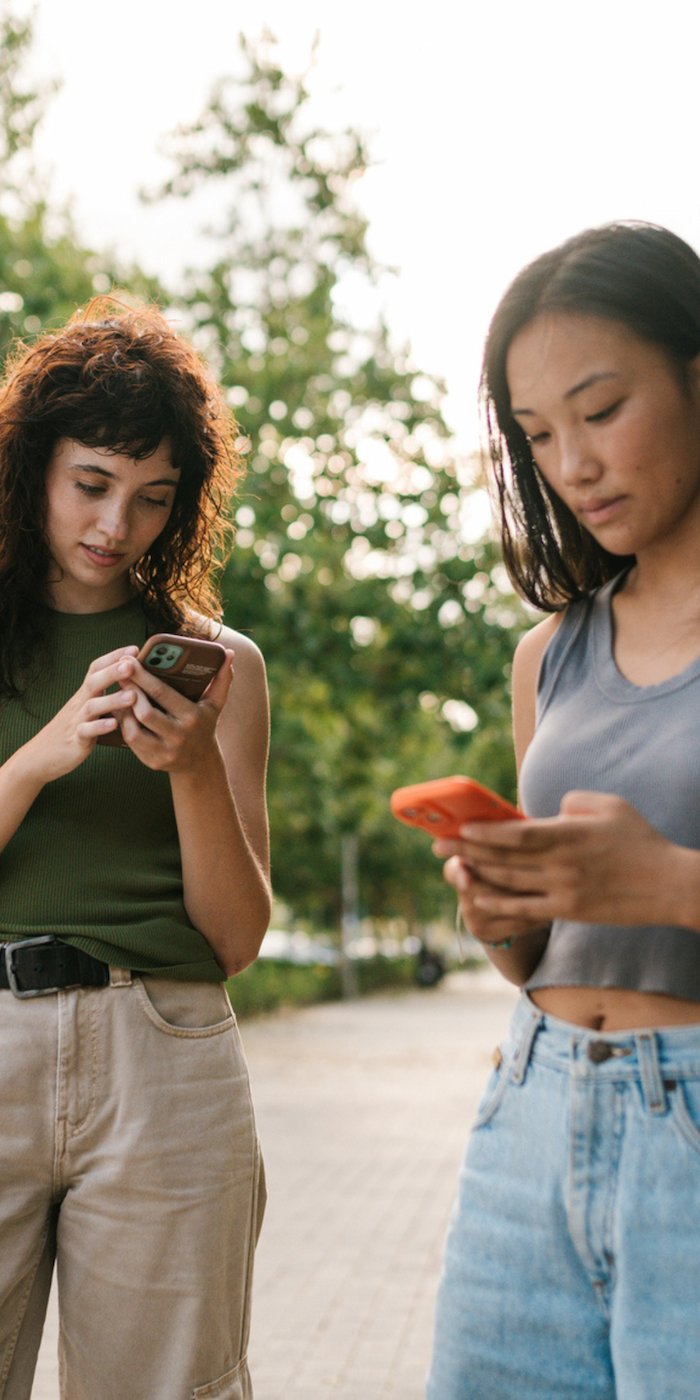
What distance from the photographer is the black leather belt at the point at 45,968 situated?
79.0 inches

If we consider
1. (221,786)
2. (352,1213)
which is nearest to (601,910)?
(221,786)

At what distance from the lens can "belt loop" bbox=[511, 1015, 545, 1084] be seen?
160 cm

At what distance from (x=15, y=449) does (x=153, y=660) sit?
1.66ft

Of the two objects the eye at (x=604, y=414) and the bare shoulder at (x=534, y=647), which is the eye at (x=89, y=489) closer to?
the bare shoulder at (x=534, y=647)

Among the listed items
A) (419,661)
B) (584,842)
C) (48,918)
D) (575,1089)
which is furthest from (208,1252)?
(419,661)

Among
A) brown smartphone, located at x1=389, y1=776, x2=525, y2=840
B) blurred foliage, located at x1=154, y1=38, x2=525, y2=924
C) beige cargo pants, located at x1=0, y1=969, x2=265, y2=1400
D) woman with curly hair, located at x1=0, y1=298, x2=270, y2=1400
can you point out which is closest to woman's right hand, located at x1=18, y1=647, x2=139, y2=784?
woman with curly hair, located at x1=0, y1=298, x2=270, y2=1400

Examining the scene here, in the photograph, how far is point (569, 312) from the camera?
1.63m

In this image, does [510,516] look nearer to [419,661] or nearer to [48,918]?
[48,918]

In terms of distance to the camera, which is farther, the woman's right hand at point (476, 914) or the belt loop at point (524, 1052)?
the belt loop at point (524, 1052)

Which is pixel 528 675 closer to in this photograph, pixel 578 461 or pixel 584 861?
pixel 578 461

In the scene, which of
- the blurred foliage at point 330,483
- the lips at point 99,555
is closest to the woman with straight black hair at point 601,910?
the lips at point 99,555

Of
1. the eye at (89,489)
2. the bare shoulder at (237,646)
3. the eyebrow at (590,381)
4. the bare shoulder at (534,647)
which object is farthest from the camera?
the bare shoulder at (237,646)

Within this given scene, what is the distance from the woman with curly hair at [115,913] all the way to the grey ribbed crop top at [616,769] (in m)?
0.55

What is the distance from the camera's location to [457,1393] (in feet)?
5.08
